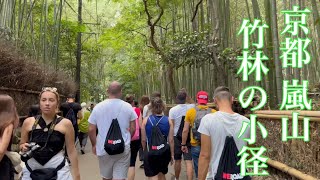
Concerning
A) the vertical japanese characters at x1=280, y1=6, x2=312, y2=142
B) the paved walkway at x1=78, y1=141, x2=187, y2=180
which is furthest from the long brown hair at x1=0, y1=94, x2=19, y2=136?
the paved walkway at x1=78, y1=141, x2=187, y2=180

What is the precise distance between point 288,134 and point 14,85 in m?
5.13

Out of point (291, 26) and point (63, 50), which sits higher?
point (63, 50)

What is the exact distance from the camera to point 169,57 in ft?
34.9

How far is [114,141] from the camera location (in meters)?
3.85

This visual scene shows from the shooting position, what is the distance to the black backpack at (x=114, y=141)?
3830mm

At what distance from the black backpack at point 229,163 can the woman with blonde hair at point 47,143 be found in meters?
1.02

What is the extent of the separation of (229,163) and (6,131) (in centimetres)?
143

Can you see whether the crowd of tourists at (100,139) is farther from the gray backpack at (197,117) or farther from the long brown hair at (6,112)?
the gray backpack at (197,117)

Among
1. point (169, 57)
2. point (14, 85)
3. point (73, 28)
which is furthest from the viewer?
point (73, 28)

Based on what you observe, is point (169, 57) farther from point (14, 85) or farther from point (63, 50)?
point (63, 50)

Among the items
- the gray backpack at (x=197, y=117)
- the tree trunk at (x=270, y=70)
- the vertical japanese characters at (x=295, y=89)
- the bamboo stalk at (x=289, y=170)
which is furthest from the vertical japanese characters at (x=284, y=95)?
the tree trunk at (x=270, y=70)

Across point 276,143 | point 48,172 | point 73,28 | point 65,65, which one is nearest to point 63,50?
point 65,65

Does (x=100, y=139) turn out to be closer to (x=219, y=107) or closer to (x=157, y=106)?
(x=157, y=106)

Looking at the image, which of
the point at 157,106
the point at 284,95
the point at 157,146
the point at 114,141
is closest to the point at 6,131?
the point at 114,141
